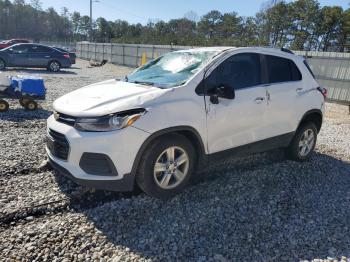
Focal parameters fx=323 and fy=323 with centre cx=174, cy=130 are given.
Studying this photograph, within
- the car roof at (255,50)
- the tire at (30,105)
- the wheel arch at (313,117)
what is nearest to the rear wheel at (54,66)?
the tire at (30,105)

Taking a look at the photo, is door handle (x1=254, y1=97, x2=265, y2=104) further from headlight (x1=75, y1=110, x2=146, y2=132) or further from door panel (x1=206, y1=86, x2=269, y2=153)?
headlight (x1=75, y1=110, x2=146, y2=132)

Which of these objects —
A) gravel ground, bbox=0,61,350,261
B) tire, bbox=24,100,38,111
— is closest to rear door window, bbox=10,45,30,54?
tire, bbox=24,100,38,111

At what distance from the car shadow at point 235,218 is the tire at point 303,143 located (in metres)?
0.62

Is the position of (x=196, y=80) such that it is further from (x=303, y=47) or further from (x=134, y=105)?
(x=303, y=47)

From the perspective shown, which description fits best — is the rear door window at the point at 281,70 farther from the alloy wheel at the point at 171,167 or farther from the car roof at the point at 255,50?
the alloy wheel at the point at 171,167

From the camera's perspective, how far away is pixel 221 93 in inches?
A: 152

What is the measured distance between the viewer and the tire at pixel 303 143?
528 centimetres

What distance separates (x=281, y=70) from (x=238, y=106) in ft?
4.15

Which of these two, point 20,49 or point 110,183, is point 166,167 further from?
point 20,49

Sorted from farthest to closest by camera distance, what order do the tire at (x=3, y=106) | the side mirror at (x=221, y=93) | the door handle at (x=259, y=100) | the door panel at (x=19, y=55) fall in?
the door panel at (x=19, y=55), the tire at (x=3, y=106), the door handle at (x=259, y=100), the side mirror at (x=221, y=93)

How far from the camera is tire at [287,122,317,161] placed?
5281 mm

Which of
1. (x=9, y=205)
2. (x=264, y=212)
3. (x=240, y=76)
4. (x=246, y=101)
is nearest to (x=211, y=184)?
(x=264, y=212)

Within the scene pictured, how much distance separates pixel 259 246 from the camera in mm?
3133

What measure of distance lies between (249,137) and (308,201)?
3.62ft
